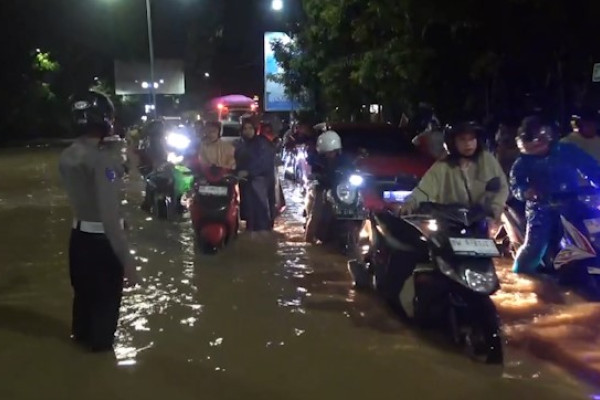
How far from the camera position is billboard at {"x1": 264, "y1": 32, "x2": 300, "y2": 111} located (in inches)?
1239

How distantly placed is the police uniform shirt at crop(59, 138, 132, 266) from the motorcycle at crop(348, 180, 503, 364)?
90.6 inches

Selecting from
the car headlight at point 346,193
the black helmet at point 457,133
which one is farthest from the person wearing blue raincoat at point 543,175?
the car headlight at point 346,193

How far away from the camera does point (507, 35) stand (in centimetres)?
1468

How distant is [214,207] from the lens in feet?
35.4

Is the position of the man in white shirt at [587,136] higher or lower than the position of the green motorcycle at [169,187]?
higher

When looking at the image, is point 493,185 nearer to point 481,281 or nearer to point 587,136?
point 481,281

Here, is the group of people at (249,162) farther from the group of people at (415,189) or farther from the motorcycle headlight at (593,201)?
the motorcycle headlight at (593,201)

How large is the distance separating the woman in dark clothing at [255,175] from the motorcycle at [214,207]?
0.58 meters

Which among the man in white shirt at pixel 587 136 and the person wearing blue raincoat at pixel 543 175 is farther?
the man in white shirt at pixel 587 136

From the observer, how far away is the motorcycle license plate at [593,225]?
8.08m

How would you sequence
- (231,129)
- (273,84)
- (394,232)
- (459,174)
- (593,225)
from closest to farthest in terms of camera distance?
1. (459,174)
2. (394,232)
3. (593,225)
4. (231,129)
5. (273,84)

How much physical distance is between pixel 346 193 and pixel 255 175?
2101 mm

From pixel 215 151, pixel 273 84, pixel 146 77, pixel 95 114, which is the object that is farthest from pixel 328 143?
pixel 146 77

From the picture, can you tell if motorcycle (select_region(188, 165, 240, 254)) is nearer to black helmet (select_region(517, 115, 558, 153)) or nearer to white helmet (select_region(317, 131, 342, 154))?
white helmet (select_region(317, 131, 342, 154))
